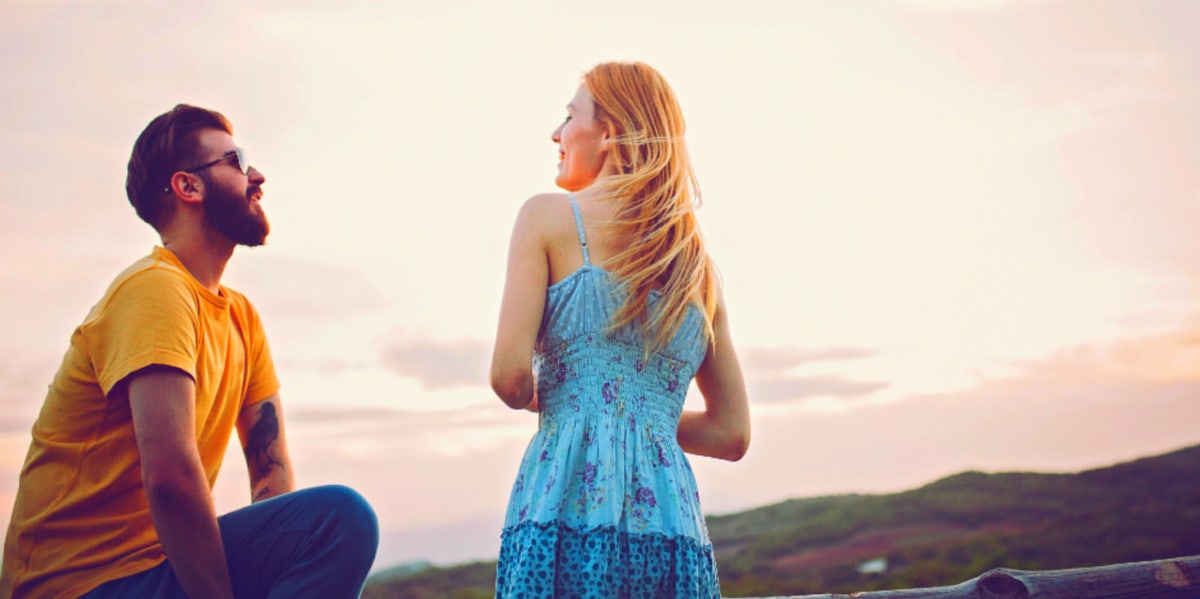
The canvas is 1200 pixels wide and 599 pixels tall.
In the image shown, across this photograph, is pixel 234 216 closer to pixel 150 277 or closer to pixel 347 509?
pixel 150 277

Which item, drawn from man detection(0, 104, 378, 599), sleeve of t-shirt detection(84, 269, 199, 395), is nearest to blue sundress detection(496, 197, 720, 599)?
man detection(0, 104, 378, 599)

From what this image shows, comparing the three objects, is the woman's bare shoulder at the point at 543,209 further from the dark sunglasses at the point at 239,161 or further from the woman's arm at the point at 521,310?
the dark sunglasses at the point at 239,161

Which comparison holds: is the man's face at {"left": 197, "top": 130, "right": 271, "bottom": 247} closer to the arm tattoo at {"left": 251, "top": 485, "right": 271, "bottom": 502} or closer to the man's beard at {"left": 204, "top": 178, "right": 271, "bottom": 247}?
the man's beard at {"left": 204, "top": 178, "right": 271, "bottom": 247}

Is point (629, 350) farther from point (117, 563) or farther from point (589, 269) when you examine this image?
point (117, 563)

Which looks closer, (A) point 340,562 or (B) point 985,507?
(A) point 340,562

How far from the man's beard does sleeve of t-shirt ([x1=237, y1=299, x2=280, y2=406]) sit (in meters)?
0.21

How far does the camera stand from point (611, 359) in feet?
7.47

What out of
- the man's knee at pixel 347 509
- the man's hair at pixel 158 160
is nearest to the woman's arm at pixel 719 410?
the man's knee at pixel 347 509

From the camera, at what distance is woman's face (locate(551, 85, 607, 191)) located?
257 cm

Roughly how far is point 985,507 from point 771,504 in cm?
231

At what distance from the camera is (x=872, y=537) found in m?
10.4

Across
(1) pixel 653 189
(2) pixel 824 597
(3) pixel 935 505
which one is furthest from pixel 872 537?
(1) pixel 653 189

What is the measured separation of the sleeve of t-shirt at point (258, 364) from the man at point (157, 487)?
18cm

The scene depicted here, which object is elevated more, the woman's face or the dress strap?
the woman's face
